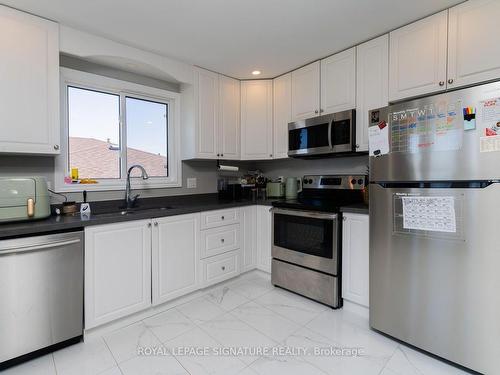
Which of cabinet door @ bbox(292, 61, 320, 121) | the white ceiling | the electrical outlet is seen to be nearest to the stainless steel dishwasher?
the electrical outlet

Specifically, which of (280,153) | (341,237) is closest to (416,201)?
(341,237)

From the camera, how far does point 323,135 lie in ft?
8.49

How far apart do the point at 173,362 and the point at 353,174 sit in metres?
2.29

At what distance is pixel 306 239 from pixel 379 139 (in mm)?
1104

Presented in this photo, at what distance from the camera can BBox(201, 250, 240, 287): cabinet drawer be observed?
2.61m

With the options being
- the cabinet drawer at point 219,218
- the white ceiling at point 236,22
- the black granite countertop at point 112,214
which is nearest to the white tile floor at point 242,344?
the cabinet drawer at point 219,218

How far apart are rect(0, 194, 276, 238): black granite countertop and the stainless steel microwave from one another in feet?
2.30

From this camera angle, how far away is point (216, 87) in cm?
301

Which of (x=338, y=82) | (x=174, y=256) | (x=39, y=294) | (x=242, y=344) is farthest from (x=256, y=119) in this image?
(x=39, y=294)

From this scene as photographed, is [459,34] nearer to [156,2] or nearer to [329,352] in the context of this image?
[156,2]

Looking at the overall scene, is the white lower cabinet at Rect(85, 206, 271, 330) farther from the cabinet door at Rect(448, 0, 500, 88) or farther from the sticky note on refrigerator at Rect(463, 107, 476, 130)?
the cabinet door at Rect(448, 0, 500, 88)

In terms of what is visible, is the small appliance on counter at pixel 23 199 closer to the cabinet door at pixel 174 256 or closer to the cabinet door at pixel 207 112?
the cabinet door at pixel 174 256

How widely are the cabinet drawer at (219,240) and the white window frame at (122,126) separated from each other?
76cm

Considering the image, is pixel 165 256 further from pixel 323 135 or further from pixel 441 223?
pixel 441 223
